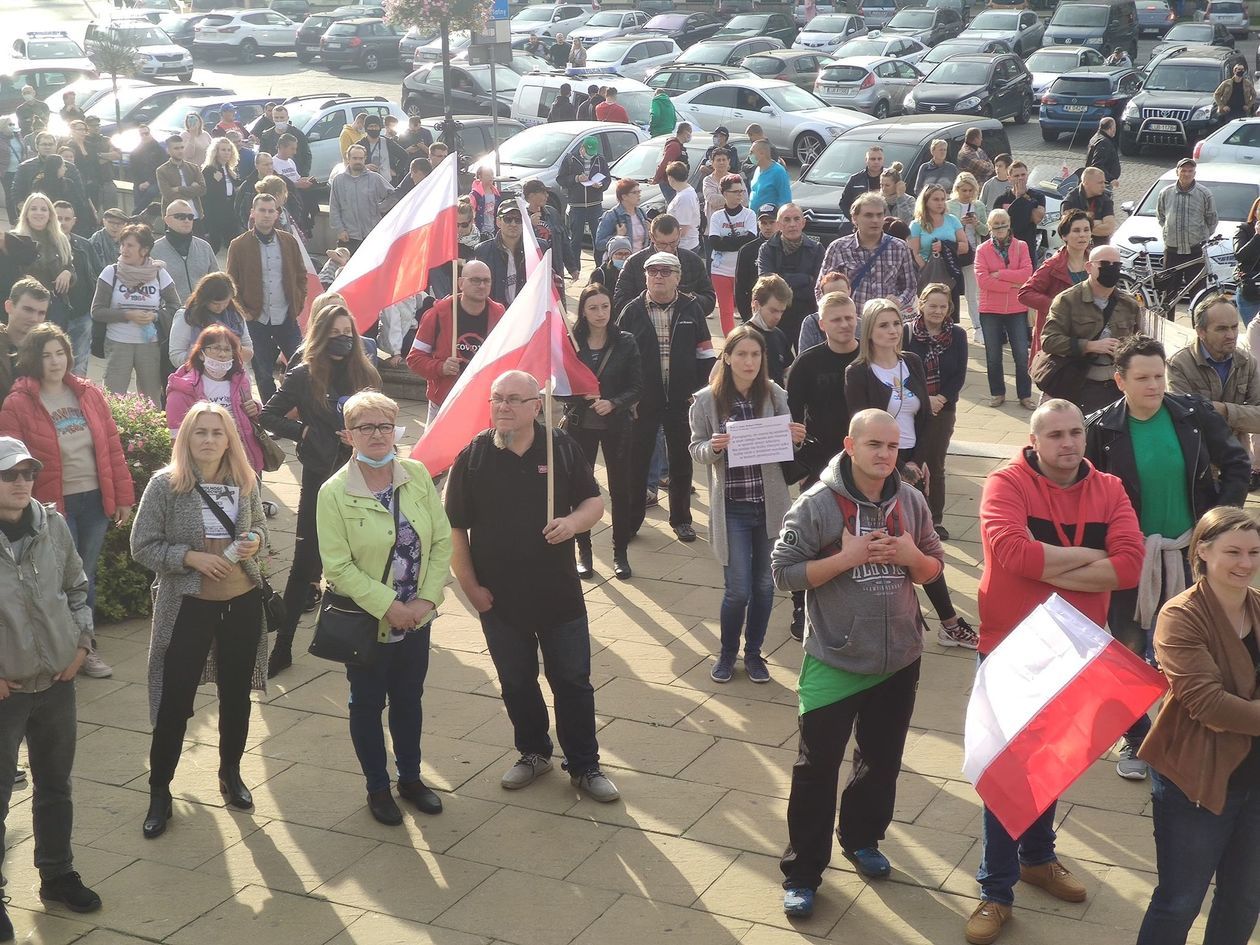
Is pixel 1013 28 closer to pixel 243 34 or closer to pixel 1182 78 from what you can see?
pixel 1182 78

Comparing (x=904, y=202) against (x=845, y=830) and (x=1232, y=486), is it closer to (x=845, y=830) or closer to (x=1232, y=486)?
(x=1232, y=486)

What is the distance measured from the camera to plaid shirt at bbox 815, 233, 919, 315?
34.9ft

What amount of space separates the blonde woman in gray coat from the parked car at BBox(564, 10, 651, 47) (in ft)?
117

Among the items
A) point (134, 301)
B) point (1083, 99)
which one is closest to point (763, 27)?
point (1083, 99)

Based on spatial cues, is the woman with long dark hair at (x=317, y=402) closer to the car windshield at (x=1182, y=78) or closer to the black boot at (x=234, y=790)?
the black boot at (x=234, y=790)

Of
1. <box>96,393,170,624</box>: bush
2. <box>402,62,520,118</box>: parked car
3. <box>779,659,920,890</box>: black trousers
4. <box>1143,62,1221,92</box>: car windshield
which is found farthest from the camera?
<box>402,62,520,118</box>: parked car

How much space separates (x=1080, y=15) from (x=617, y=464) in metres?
32.5

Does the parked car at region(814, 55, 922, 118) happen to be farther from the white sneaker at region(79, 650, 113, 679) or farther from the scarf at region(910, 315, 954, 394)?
the white sneaker at region(79, 650, 113, 679)

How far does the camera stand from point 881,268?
34.9ft

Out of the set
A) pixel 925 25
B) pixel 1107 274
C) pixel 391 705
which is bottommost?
pixel 925 25

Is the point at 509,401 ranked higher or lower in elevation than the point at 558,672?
higher

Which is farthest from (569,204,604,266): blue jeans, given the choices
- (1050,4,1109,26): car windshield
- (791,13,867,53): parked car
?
(1050,4,1109,26): car windshield

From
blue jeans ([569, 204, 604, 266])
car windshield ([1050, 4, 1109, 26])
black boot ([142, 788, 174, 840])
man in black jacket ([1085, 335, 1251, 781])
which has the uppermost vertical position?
man in black jacket ([1085, 335, 1251, 781])

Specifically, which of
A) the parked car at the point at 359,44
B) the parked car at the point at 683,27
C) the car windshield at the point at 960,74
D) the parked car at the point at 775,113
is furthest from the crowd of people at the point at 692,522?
the parked car at the point at 359,44
